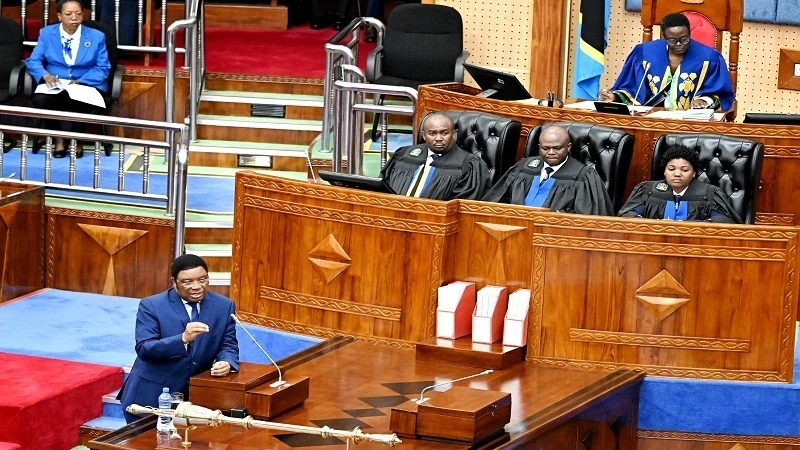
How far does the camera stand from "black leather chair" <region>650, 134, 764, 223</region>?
23.6ft

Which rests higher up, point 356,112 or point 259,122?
point 356,112

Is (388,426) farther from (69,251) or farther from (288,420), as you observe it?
(69,251)

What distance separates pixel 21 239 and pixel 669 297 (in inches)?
145

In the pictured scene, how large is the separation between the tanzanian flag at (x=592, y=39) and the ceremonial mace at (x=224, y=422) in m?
4.96

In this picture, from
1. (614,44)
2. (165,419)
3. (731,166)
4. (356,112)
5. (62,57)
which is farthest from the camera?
(614,44)

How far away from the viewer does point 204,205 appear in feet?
29.3

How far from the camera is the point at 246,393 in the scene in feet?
18.5

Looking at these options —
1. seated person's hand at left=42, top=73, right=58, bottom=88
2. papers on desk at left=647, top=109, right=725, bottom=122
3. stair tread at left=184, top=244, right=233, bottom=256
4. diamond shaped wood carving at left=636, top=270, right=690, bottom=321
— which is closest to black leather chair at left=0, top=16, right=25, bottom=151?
seated person's hand at left=42, top=73, right=58, bottom=88

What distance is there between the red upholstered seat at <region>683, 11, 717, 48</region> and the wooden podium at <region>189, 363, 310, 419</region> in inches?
159

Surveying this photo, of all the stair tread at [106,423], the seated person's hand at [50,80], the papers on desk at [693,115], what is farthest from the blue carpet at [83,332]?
the papers on desk at [693,115]

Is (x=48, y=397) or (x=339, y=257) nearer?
(x=339, y=257)

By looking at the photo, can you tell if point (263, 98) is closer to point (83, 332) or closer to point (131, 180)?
point (131, 180)

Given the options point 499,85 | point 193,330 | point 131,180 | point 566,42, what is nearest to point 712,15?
point 499,85

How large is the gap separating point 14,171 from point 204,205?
1.21 m
